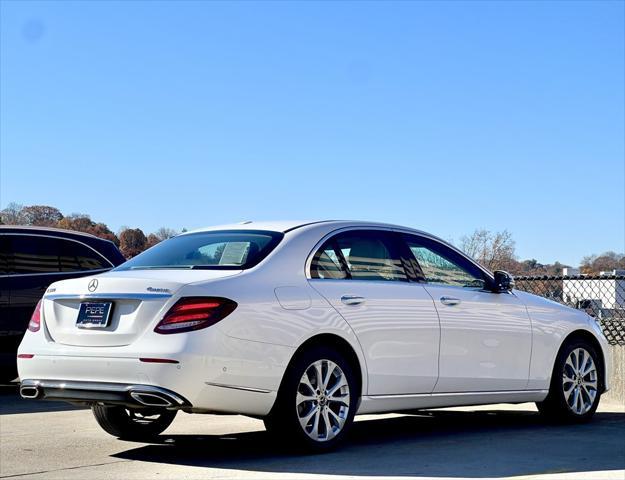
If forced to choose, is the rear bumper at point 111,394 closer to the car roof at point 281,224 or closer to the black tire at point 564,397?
the car roof at point 281,224

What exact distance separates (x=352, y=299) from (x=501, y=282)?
1.84 meters

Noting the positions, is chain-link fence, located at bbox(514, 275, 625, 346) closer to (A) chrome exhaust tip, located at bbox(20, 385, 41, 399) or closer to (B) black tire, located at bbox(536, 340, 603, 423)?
(B) black tire, located at bbox(536, 340, 603, 423)

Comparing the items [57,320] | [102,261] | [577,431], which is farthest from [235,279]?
[102,261]

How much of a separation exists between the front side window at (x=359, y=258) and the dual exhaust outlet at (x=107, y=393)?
1521mm

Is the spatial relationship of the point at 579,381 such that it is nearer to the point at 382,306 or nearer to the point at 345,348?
the point at 382,306

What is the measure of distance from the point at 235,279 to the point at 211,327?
43 cm

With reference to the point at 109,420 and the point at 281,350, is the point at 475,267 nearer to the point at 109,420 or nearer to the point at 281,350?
the point at 281,350

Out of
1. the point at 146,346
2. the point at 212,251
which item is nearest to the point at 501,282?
the point at 212,251

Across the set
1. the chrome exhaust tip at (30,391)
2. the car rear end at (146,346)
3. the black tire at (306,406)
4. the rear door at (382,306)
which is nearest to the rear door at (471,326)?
the rear door at (382,306)

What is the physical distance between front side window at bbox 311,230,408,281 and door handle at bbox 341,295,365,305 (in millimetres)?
204

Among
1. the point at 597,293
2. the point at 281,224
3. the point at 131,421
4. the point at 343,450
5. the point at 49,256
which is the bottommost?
the point at 343,450

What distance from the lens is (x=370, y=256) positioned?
27.0ft

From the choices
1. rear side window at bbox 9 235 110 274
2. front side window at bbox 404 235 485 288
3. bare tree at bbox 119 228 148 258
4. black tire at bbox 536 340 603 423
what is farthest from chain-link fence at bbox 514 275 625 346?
bare tree at bbox 119 228 148 258

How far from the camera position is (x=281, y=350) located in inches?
282
